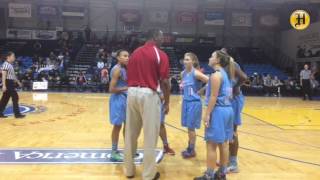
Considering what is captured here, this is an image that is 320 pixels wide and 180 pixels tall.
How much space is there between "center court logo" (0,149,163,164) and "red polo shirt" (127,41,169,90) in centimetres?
141

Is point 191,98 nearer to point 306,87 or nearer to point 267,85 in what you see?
point 306,87

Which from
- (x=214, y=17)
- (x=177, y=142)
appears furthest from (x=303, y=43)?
(x=177, y=142)

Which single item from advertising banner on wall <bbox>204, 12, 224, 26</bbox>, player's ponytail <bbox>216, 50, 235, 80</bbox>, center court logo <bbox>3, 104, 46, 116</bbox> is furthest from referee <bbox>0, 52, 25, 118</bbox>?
advertising banner on wall <bbox>204, 12, 224, 26</bbox>

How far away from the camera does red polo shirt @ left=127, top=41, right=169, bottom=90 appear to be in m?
5.21

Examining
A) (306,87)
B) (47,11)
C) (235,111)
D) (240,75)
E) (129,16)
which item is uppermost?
(47,11)

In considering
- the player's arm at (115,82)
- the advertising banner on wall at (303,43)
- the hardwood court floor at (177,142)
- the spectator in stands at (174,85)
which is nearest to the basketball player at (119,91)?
the player's arm at (115,82)

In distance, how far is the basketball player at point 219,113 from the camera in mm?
5086

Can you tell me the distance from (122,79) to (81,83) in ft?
52.3

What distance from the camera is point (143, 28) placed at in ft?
97.1

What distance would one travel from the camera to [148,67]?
520 cm

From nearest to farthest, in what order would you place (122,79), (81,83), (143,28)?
(122,79), (81,83), (143,28)

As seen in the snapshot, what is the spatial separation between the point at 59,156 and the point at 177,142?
2252mm

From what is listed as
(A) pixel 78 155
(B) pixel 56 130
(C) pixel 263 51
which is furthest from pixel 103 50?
(A) pixel 78 155

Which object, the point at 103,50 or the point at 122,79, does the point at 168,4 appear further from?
the point at 122,79
